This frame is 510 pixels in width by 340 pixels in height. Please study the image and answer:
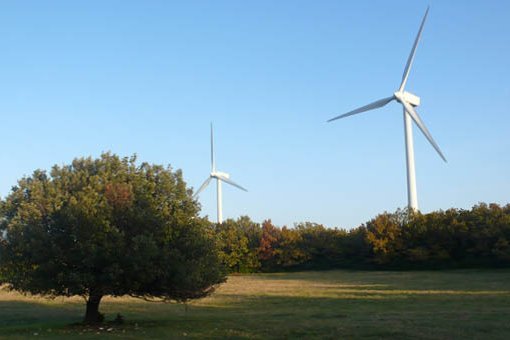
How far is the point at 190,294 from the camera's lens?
28.9 meters

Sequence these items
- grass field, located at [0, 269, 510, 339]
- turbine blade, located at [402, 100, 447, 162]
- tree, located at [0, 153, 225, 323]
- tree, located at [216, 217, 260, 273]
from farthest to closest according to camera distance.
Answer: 1. tree, located at [216, 217, 260, 273]
2. turbine blade, located at [402, 100, 447, 162]
3. tree, located at [0, 153, 225, 323]
4. grass field, located at [0, 269, 510, 339]

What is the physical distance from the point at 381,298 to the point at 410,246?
196 feet

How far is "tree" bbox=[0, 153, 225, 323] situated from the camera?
2667cm

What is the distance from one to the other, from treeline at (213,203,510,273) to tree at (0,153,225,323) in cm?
5084

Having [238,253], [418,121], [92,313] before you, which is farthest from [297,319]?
[238,253]

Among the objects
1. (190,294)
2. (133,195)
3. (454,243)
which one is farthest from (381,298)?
(454,243)

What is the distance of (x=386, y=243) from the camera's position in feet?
343

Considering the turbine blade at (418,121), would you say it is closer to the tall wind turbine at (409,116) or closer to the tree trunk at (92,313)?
the tall wind turbine at (409,116)

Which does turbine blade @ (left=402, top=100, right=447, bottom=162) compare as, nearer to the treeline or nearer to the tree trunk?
the treeline

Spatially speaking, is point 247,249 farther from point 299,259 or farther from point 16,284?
point 16,284

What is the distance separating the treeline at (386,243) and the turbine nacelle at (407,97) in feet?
66.2

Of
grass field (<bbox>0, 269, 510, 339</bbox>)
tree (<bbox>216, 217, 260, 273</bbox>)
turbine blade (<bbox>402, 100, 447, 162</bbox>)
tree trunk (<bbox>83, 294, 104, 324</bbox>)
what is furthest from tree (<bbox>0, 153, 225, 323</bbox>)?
tree (<bbox>216, 217, 260, 273</bbox>)

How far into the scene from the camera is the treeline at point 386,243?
94.6m

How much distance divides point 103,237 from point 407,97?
61374 millimetres
